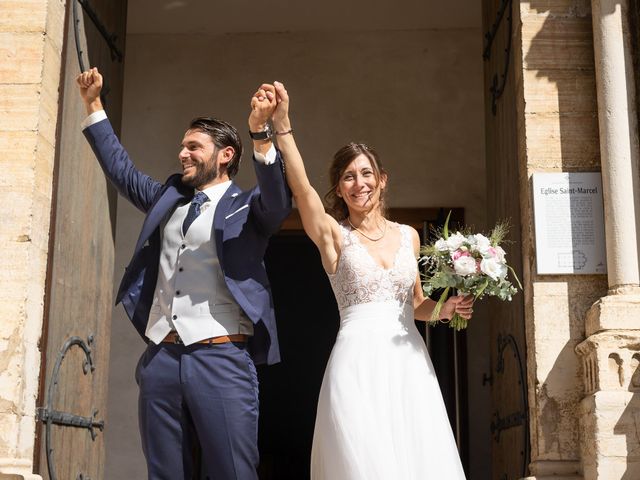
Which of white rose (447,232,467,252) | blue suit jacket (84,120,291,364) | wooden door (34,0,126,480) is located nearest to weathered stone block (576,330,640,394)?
white rose (447,232,467,252)

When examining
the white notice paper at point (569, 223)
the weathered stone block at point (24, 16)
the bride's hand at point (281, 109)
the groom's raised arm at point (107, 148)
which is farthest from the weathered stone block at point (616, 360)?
the weathered stone block at point (24, 16)

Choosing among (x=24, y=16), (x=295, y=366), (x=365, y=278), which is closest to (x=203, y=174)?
(x=365, y=278)

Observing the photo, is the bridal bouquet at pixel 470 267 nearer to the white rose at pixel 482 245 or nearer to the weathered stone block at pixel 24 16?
the white rose at pixel 482 245

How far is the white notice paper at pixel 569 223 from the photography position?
4.59m

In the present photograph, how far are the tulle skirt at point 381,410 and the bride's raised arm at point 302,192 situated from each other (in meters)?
0.28

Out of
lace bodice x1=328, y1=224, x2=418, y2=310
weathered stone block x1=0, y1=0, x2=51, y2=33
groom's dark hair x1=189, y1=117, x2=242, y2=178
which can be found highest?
weathered stone block x1=0, y1=0, x2=51, y2=33

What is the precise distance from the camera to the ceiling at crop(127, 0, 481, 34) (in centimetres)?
750

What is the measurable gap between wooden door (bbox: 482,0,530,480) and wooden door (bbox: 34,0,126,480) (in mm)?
2249

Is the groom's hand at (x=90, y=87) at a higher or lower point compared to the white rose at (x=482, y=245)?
higher

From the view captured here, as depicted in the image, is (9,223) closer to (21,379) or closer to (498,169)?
(21,379)

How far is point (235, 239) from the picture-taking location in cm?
360

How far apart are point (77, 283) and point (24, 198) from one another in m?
0.67

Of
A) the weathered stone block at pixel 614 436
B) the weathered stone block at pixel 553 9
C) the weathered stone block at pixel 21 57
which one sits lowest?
the weathered stone block at pixel 614 436

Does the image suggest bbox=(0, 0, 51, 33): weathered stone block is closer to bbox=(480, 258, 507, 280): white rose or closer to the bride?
the bride
